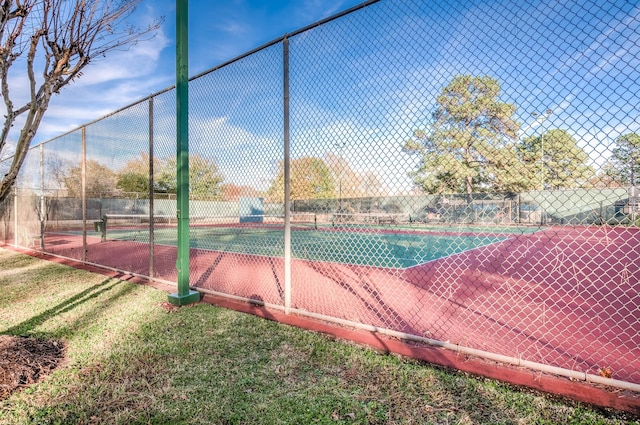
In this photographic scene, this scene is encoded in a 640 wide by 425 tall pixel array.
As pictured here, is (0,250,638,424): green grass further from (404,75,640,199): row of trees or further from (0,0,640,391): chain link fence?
(404,75,640,199): row of trees

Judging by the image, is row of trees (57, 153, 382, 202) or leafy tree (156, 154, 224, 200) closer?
row of trees (57, 153, 382, 202)

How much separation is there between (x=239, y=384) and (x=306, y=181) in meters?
2.81

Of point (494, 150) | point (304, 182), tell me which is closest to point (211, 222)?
point (304, 182)

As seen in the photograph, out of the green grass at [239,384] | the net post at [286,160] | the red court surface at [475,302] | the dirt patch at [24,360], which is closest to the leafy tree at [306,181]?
the net post at [286,160]

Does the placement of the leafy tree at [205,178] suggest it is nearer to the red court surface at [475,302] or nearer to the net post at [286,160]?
the red court surface at [475,302]

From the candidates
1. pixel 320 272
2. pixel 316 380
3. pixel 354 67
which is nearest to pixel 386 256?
pixel 320 272

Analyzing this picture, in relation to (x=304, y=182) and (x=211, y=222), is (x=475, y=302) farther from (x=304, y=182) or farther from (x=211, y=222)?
(x=211, y=222)

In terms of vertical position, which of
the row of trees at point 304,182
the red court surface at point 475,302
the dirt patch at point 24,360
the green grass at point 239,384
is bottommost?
the red court surface at point 475,302

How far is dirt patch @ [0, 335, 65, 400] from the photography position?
218 cm

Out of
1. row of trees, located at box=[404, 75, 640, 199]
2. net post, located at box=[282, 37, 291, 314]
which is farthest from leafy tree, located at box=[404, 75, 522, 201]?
net post, located at box=[282, 37, 291, 314]

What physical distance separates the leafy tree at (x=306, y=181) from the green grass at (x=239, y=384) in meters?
1.64

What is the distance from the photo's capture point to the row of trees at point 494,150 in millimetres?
2455

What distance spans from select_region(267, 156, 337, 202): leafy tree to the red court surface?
4.64 feet

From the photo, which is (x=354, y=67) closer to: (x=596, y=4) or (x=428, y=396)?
(x=596, y=4)
